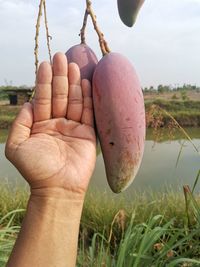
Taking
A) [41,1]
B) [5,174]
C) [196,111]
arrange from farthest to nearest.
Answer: [196,111], [5,174], [41,1]

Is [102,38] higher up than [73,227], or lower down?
higher up

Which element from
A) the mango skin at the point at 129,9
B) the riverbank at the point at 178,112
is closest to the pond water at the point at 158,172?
the riverbank at the point at 178,112

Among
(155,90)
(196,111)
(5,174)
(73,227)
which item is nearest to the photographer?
(73,227)

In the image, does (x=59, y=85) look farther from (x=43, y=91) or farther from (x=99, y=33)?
(x=99, y=33)

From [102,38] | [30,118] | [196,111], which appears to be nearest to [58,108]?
[30,118]

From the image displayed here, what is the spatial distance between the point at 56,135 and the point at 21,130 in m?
0.06

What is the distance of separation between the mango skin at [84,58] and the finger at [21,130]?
0.13 meters

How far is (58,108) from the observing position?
0.72m

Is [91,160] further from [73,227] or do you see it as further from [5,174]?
[5,174]

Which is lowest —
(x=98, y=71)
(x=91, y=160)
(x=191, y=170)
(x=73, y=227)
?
(x=191, y=170)

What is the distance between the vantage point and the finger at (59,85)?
0.66 meters

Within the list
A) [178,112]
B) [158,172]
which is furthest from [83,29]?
[178,112]

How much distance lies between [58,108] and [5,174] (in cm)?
516

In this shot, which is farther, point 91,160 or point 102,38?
point 91,160
